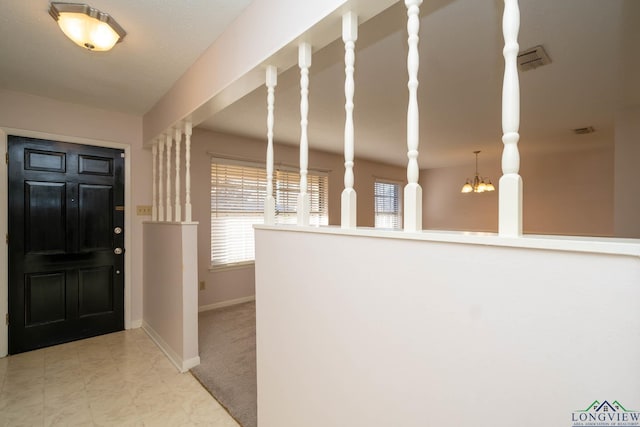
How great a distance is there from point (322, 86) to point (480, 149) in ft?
12.0

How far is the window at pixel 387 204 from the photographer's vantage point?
6.67 metres

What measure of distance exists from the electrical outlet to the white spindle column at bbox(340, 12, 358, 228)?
Result: 3.21 m

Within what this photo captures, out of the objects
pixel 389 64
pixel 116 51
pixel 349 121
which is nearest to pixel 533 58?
pixel 389 64

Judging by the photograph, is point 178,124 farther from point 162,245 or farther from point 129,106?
point 162,245

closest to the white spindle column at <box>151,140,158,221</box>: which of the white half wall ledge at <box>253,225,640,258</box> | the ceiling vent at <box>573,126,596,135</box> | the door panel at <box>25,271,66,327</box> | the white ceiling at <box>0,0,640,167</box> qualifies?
the white ceiling at <box>0,0,640,167</box>

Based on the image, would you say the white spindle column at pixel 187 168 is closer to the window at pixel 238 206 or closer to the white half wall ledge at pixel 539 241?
the window at pixel 238 206

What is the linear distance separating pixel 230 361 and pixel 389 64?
114 inches

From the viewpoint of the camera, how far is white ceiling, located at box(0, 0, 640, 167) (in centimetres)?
167

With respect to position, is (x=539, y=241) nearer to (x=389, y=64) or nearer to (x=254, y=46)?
(x=254, y=46)

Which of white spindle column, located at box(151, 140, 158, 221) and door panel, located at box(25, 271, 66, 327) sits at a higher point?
white spindle column, located at box(151, 140, 158, 221)

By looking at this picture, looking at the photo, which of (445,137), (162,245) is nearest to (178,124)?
(162,245)

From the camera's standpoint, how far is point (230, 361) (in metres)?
2.59

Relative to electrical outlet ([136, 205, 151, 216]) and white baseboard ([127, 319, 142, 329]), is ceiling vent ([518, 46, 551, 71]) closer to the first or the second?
electrical outlet ([136, 205, 151, 216])

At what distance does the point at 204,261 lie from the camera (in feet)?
13.0
